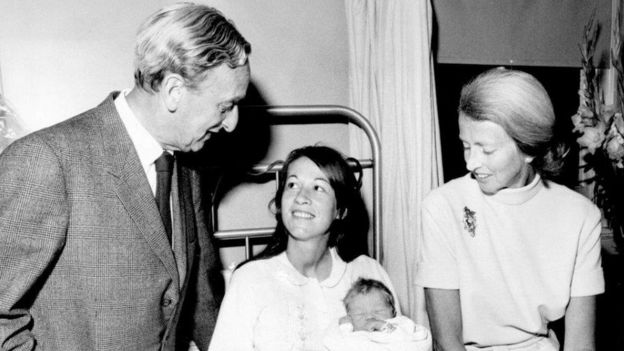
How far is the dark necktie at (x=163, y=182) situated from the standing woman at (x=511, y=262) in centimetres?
97

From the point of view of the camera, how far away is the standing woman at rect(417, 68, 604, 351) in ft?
6.26

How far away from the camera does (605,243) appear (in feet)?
11.5

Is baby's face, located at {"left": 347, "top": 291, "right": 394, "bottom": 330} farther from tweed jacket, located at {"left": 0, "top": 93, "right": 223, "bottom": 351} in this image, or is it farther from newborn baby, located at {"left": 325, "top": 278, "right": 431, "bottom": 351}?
tweed jacket, located at {"left": 0, "top": 93, "right": 223, "bottom": 351}

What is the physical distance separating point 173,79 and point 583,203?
1.59m

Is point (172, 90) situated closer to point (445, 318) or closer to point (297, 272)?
point (297, 272)

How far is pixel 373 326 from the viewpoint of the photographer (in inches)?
71.5

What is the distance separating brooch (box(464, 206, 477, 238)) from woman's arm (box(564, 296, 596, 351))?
0.45 metres

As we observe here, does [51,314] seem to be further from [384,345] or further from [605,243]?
[605,243]

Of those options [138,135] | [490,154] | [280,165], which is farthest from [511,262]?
[138,135]

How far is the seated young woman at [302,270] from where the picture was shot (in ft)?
5.90

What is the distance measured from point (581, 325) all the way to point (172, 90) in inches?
65.9

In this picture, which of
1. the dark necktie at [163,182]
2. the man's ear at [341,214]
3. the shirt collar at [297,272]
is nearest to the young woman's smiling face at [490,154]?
the man's ear at [341,214]

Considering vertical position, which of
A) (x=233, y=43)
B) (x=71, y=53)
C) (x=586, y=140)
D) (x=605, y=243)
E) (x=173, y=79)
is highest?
(x=71, y=53)

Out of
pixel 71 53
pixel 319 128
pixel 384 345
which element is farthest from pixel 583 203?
pixel 71 53
